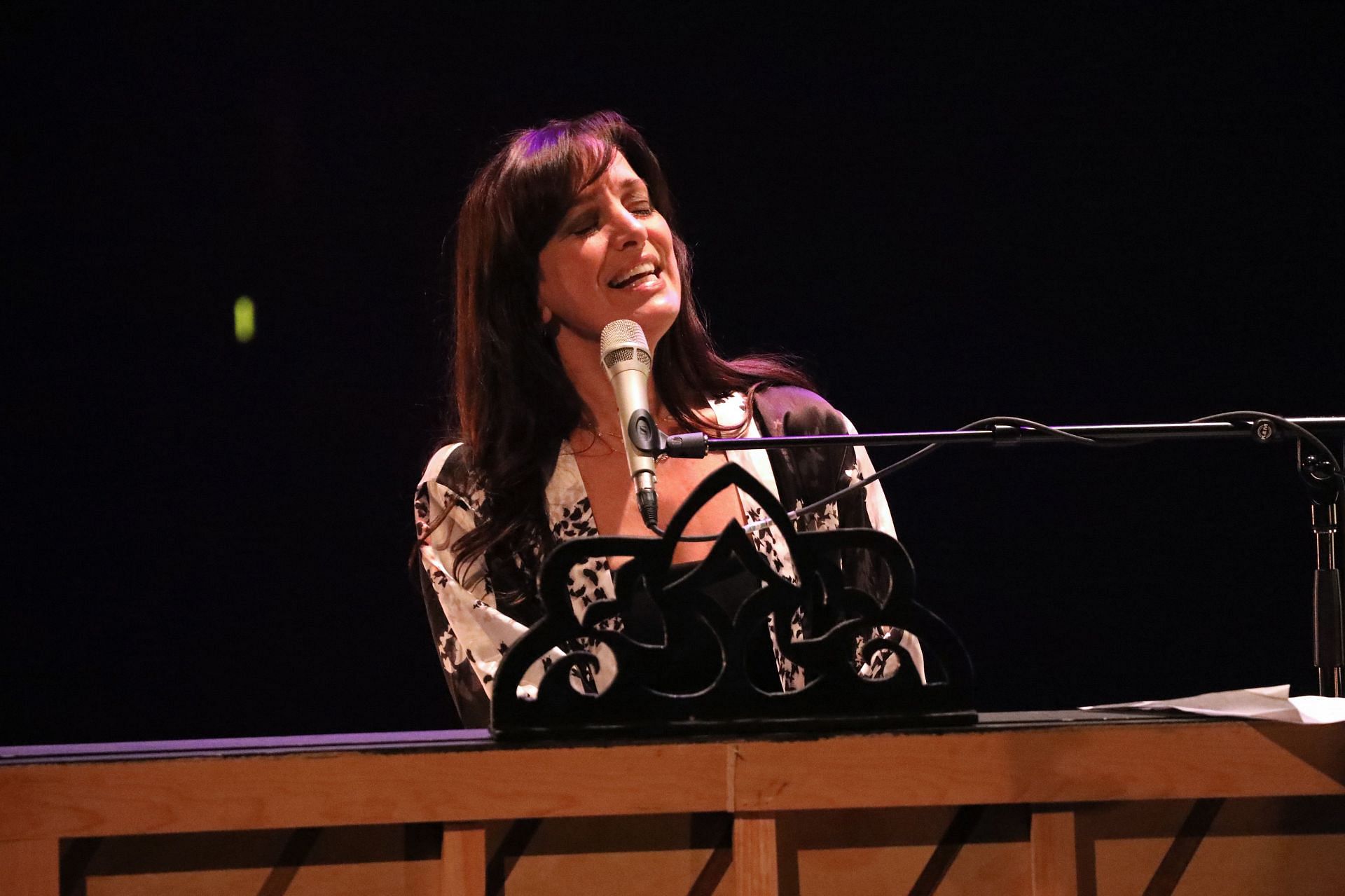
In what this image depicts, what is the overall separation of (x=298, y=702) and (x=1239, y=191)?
2.37 metres

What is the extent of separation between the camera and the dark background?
291 centimetres

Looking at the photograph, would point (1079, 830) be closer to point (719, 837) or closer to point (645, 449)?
point (719, 837)

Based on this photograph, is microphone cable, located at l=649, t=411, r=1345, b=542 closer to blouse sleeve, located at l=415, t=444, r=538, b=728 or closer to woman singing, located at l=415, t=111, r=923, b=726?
blouse sleeve, located at l=415, t=444, r=538, b=728

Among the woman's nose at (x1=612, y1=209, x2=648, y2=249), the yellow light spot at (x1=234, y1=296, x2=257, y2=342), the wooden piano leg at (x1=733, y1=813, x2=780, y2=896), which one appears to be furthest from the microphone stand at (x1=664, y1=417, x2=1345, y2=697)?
the yellow light spot at (x1=234, y1=296, x2=257, y2=342)

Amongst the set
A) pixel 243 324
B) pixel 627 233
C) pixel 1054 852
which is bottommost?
pixel 1054 852

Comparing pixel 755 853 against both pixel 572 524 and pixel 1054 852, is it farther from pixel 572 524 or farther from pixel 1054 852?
pixel 572 524

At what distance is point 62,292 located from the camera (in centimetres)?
291

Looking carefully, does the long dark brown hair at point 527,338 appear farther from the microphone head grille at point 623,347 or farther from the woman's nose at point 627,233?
the microphone head grille at point 623,347

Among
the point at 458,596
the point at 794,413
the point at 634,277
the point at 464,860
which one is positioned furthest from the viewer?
the point at 794,413

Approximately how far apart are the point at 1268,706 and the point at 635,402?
621 millimetres

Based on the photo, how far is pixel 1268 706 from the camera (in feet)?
3.60

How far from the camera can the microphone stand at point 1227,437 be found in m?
1.19

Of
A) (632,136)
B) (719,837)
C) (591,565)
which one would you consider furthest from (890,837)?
(632,136)

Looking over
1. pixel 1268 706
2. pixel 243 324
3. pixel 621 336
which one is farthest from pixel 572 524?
pixel 243 324
